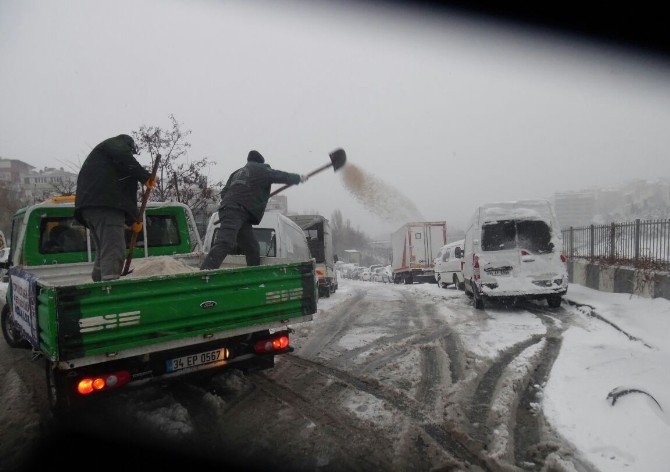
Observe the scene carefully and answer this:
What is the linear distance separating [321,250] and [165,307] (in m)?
12.4

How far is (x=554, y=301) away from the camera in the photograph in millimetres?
9844

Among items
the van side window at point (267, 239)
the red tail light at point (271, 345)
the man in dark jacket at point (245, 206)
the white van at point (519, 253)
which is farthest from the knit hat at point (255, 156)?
the white van at point (519, 253)

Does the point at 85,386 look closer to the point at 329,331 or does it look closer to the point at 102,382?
the point at 102,382

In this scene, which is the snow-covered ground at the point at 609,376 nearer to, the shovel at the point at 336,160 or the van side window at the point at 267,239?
the shovel at the point at 336,160

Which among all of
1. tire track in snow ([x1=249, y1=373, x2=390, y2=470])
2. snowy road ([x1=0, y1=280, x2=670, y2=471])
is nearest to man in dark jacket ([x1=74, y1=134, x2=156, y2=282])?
snowy road ([x1=0, y1=280, x2=670, y2=471])

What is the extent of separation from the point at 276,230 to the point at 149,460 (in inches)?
303

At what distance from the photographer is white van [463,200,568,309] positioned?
948cm

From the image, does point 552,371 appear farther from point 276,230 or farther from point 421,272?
point 421,272

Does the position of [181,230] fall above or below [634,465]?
above

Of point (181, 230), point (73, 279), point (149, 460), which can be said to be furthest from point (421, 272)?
point (149, 460)

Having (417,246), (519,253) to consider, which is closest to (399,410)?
(519,253)

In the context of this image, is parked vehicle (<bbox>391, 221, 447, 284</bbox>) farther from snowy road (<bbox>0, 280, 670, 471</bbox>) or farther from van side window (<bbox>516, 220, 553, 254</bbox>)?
snowy road (<bbox>0, 280, 670, 471</bbox>)

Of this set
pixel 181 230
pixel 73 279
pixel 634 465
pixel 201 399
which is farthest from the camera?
pixel 181 230

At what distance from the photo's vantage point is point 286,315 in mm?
4496
